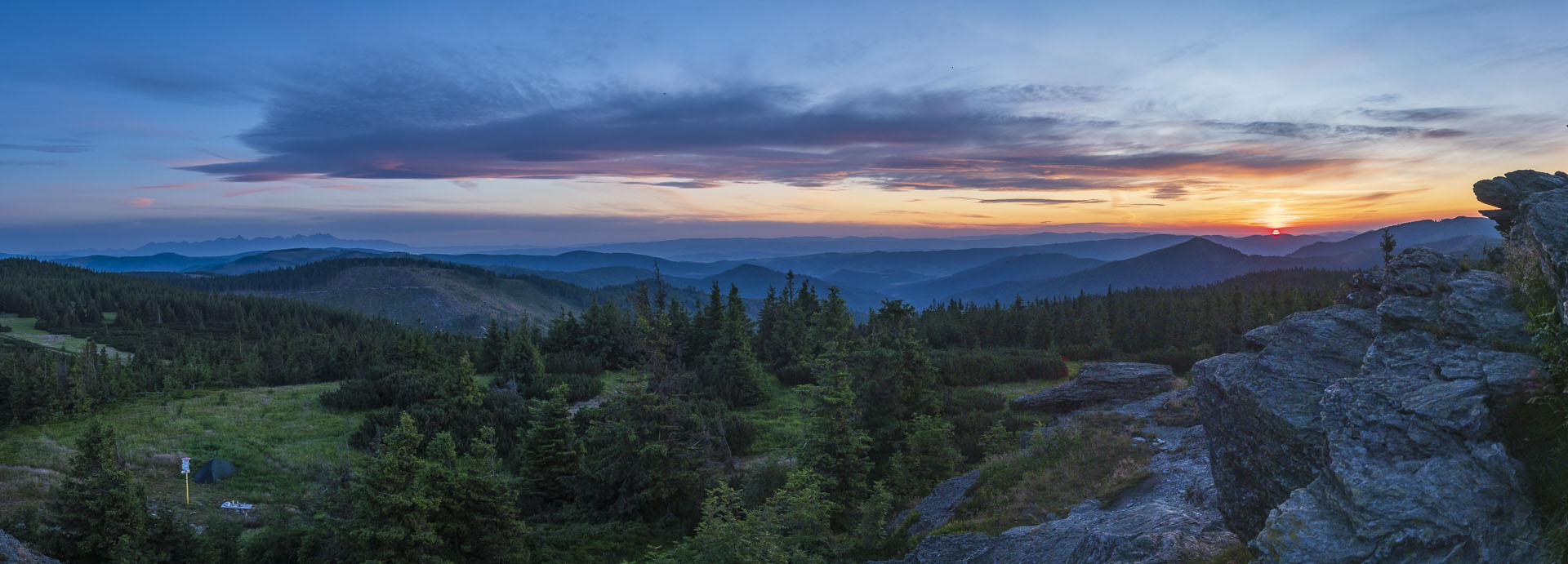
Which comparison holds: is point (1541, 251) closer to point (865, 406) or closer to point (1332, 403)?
point (1332, 403)

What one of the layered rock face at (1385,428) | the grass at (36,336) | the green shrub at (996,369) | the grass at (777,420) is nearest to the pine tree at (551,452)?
the grass at (777,420)

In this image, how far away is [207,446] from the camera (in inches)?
1102

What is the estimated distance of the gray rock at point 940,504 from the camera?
16.1m

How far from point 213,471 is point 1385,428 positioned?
35.2 m

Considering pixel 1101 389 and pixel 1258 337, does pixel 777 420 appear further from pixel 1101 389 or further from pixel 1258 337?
pixel 1258 337

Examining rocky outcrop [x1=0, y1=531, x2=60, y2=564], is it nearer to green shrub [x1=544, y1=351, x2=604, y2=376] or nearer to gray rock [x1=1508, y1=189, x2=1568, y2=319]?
gray rock [x1=1508, y1=189, x2=1568, y2=319]

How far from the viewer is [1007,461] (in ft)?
60.8

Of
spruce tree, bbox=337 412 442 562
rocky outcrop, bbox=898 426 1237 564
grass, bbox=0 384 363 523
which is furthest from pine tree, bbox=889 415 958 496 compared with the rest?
grass, bbox=0 384 363 523

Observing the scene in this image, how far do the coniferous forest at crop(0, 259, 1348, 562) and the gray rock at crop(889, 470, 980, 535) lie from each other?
20.7 inches

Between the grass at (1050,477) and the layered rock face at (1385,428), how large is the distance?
5829 millimetres

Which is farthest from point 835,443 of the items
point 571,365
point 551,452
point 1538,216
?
point 571,365

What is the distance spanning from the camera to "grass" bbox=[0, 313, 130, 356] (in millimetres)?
79106

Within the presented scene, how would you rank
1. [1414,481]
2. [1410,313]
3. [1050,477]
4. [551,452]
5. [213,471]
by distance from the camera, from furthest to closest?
1. [213,471]
2. [551,452]
3. [1050,477]
4. [1410,313]
5. [1414,481]

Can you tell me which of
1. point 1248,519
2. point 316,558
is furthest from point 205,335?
point 1248,519
